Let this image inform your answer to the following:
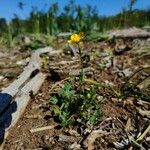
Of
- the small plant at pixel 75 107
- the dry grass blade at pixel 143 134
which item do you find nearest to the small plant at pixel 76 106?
the small plant at pixel 75 107

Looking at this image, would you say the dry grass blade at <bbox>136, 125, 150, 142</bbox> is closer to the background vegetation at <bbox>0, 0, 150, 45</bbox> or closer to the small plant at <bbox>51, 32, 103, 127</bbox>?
the small plant at <bbox>51, 32, 103, 127</bbox>

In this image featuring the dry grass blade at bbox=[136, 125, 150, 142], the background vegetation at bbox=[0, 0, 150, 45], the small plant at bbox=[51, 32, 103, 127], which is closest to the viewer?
the dry grass blade at bbox=[136, 125, 150, 142]

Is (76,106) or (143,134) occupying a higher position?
(76,106)

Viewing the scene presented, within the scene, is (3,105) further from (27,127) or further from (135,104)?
(135,104)

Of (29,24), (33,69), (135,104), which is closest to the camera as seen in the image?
(135,104)

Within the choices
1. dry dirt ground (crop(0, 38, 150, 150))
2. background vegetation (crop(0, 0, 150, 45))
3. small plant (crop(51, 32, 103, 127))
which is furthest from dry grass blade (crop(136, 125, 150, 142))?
background vegetation (crop(0, 0, 150, 45))

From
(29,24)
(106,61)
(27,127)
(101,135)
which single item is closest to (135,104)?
(101,135)

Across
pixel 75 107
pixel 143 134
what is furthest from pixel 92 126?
pixel 143 134

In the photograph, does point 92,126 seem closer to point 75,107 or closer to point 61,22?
point 75,107

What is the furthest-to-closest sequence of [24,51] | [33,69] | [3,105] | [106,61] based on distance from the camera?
[24,51], [106,61], [33,69], [3,105]
